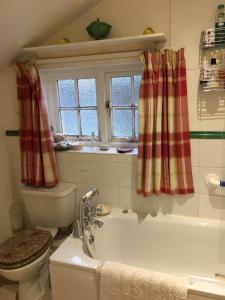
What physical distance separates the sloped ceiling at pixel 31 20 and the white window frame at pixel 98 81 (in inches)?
11.1

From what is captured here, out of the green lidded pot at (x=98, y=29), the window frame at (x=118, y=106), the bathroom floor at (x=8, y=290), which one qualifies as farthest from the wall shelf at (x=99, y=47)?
the bathroom floor at (x=8, y=290)

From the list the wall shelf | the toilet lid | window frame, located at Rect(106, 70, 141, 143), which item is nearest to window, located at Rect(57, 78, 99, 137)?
window frame, located at Rect(106, 70, 141, 143)

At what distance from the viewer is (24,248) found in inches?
73.9

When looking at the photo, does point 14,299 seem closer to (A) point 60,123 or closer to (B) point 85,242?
(B) point 85,242

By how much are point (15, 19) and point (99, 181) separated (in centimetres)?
133

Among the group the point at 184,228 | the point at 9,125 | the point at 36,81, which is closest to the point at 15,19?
the point at 36,81

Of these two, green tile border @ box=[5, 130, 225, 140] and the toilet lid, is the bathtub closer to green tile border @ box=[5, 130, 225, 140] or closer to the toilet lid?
the toilet lid

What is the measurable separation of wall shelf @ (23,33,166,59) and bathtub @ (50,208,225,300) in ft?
4.23

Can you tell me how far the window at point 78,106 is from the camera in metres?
2.34

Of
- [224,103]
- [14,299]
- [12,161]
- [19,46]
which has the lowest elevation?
[14,299]

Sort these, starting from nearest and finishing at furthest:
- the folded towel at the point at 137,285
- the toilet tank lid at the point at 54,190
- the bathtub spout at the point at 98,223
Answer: the folded towel at the point at 137,285 → the bathtub spout at the point at 98,223 → the toilet tank lid at the point at 54,190

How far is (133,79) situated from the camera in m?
2.18

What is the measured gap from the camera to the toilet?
1.79 m

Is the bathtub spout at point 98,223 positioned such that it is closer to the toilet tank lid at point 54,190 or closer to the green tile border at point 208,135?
the toilet tank lid at point 54,190
